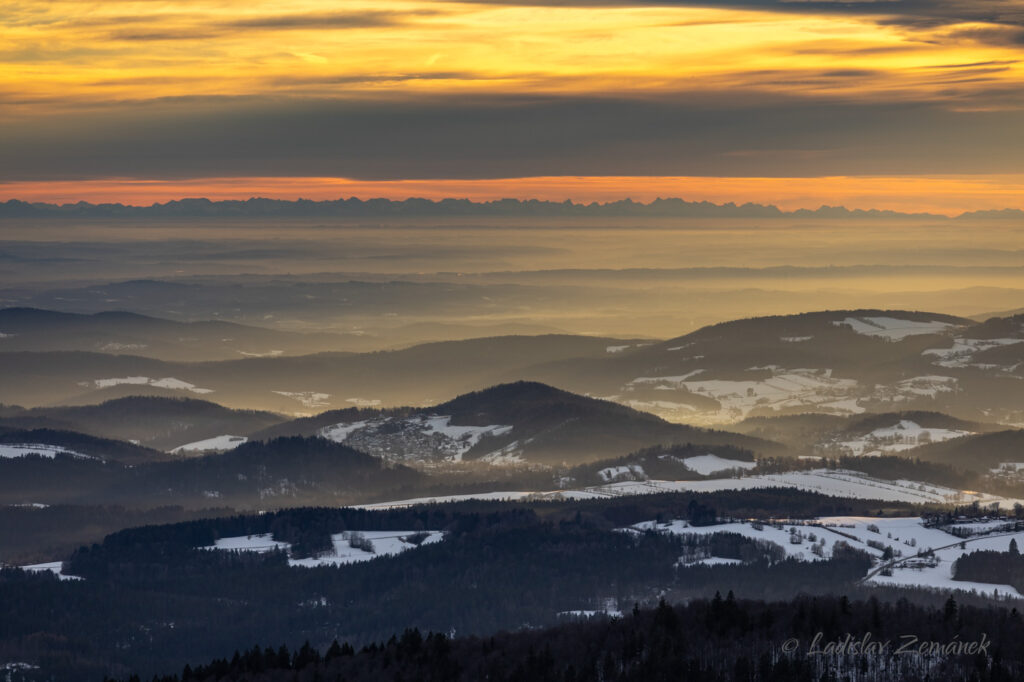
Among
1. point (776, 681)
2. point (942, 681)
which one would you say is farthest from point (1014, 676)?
point (776, 681)

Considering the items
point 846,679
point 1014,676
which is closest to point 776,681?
point 846,679

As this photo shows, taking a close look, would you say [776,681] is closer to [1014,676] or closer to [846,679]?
[846,679]

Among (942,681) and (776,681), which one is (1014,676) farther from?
(776,681)
